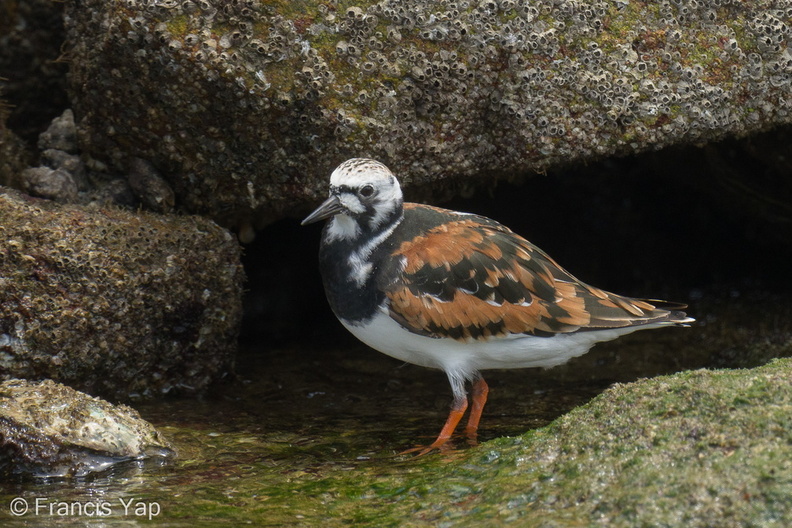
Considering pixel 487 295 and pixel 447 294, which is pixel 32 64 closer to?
pixel 447 294

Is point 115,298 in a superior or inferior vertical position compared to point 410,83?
inferior

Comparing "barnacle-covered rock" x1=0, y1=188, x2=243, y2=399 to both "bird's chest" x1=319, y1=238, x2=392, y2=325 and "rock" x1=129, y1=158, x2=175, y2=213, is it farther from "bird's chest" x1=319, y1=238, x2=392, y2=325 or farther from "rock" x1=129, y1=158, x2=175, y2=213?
"bird's chest" x1=319, y1=238, x2=392, y2=325

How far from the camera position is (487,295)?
5035 mm

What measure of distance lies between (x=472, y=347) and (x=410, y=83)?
A: 5.56ft

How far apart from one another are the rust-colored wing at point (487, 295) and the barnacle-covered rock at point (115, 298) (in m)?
1.61

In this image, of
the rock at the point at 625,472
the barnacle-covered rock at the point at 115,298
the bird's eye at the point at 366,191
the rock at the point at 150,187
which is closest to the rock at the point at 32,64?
the rock at the point at 150,187

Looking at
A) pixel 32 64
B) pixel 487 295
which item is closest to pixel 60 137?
pixel 32 64

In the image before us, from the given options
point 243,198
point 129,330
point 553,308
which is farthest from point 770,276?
point 129,330

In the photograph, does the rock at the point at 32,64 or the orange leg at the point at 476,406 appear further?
the rock at the point at 32,64

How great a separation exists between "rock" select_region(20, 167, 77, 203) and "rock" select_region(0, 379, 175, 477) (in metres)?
1.57

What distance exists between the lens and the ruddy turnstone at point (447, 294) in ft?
16.4

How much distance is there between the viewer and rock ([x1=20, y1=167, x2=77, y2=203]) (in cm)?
598

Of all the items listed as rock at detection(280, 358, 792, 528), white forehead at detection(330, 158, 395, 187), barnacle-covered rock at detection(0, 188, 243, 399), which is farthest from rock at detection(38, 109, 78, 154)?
rock at detection(280, 358, 792, 528)

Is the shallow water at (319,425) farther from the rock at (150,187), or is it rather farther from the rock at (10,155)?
the rock at (10,155)
